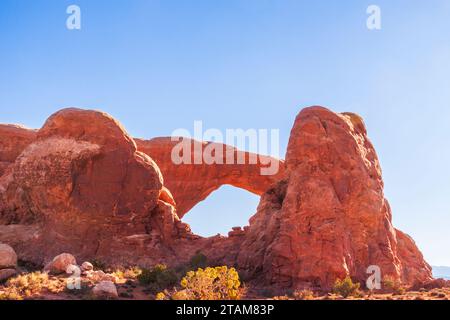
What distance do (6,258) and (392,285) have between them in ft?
40.5

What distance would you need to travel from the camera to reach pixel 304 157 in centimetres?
1866

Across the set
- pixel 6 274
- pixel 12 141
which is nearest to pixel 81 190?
pixel 6 274

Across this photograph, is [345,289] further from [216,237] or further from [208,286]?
[216,237]

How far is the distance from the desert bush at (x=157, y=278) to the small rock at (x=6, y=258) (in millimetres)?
4118

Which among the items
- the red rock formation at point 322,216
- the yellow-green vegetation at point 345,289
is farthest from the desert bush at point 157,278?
the yellow-green vegetation at point 345,289

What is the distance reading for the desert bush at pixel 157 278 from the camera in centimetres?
1664

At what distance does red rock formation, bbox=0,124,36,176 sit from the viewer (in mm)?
27580

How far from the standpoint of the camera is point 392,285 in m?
16.4

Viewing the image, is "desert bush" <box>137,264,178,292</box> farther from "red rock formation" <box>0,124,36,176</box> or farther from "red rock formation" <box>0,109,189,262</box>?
"red rock formation" <box>0,124,36,176</box>

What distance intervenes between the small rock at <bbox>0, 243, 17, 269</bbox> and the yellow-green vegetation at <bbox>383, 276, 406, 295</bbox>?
12.1 m

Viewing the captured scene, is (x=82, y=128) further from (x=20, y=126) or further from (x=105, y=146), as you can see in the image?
(x=20, y=126)
